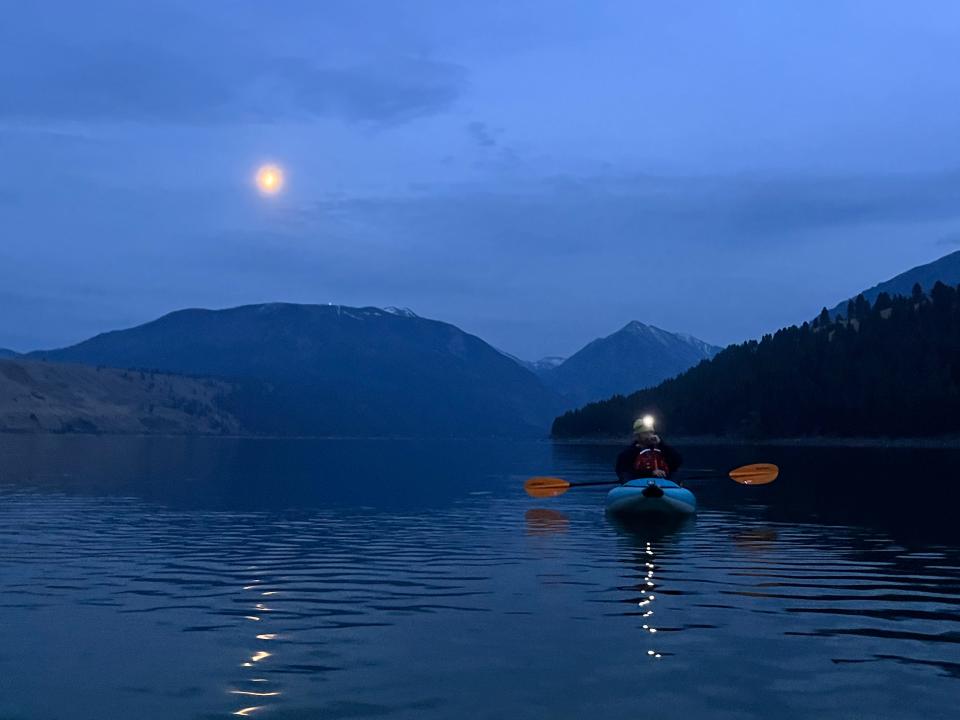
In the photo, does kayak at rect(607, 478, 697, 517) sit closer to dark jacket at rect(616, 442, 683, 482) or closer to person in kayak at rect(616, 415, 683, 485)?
person in kayak at rect(616, 415, 683, 485)

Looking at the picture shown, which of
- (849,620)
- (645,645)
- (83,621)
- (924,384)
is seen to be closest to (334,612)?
(83,621)

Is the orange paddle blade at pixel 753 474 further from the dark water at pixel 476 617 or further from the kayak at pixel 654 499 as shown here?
the kayak at pixel 654 499

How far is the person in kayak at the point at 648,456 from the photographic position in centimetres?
4316

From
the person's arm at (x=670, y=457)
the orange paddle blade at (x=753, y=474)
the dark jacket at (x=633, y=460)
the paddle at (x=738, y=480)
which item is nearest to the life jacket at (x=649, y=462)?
the dark jacket at (x=633, y=460)

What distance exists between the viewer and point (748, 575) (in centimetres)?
2703

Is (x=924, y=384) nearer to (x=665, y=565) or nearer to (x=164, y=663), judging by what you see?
(x=665, y=565)

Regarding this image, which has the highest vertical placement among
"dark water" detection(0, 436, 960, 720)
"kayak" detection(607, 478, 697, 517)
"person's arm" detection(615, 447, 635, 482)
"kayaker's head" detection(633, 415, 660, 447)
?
"kayaker's head" detection(633, 415, 660, 447)

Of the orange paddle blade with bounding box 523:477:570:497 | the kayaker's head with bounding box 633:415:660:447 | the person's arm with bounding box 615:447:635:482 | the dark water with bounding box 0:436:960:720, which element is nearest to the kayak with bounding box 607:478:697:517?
the dark water with bounding box 0:436:960:720

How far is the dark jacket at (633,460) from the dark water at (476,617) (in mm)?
3094

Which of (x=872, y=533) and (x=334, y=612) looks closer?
(x=334, y=612)

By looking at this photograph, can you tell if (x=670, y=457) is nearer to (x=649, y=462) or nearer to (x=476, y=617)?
(x=649, y=462)

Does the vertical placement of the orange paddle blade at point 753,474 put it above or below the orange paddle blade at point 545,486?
above

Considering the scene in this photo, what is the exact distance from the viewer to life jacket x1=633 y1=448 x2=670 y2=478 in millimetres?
43188

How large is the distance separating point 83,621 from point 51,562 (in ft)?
33.0
